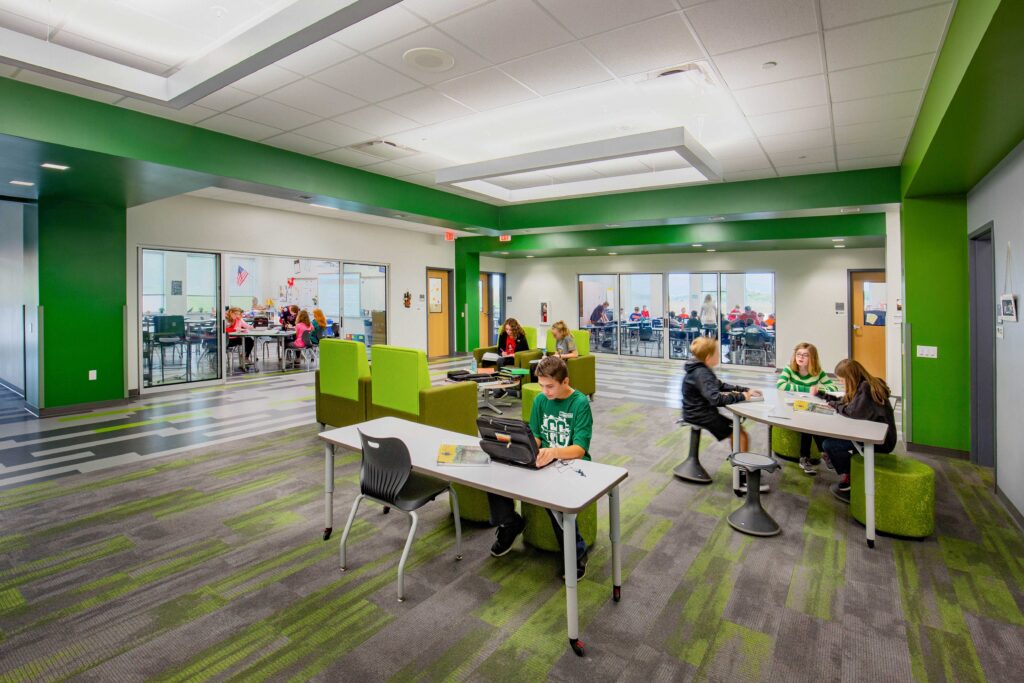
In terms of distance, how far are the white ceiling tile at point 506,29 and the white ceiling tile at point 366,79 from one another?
723mm

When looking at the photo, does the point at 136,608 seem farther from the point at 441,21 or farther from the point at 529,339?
the point at 529,339

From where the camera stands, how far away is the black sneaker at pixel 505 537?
309 cm

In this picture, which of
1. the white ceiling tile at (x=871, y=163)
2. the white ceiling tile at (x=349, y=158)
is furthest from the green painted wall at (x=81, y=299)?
the white ceiling tile at (x=871, y=163)

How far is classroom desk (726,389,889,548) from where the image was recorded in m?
3.23

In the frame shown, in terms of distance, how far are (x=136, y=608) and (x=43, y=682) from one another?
1.65 feet

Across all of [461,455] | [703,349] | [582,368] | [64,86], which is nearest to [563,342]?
[582,368]

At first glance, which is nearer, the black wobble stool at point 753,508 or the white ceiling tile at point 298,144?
the black wobble stool at point 753,508

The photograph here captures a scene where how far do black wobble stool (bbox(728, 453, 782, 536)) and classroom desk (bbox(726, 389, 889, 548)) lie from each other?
0.33 meters

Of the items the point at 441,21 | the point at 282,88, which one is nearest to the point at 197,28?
the point at 282,88

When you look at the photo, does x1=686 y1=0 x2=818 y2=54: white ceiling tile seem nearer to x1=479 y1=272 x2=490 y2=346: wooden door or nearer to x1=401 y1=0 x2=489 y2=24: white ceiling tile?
x1=401 y1=0 x2=489 y2=24: white ceiling tile

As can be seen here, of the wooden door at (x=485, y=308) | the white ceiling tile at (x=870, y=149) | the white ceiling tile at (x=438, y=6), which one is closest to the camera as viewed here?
the white ceiling tile at (x=438, y=6)


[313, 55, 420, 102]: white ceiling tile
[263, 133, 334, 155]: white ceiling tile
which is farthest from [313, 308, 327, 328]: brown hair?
[313, 55, 420, 102]: white ceiling tile

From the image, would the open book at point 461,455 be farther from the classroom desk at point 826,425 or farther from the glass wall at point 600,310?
the glass wall at point 600,310

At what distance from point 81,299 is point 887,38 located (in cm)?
878
